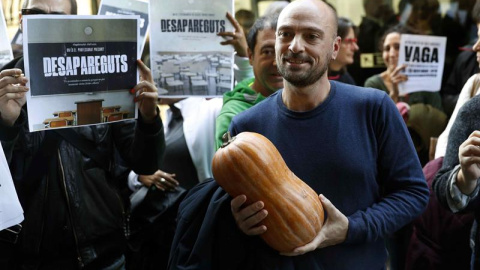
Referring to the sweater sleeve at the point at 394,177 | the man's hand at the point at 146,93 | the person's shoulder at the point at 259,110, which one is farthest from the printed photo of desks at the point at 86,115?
the sweater sleeve at the point at 394,177

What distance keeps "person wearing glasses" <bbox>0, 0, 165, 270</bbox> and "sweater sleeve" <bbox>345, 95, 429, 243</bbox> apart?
1158 mm

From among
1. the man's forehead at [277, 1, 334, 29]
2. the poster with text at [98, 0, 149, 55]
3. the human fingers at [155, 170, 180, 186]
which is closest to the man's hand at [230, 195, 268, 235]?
the man's forehead at [277, 1, 334, 29]

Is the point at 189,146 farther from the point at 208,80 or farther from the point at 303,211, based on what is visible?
the point at 303,211

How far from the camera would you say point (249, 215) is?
2480mm

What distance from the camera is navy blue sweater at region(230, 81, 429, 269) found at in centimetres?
258

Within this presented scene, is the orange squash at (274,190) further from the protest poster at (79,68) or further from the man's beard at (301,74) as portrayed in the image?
the protest poster at (79,68)

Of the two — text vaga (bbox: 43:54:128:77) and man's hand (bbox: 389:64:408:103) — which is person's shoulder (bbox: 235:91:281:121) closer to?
text vaga (bbox: 43:54:128:77)

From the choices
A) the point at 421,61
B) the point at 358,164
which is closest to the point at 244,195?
the point at 358,164

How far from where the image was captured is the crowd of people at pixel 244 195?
2.59 meters

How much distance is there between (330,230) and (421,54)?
10.3 feet

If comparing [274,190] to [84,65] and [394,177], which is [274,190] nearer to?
[394,177]

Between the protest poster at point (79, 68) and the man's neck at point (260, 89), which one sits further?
A: the man's neck at point (260, 89)

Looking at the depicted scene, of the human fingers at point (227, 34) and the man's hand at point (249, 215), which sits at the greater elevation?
the human fingers at point (227, 34)

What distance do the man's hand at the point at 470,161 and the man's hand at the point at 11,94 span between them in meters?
1.78
